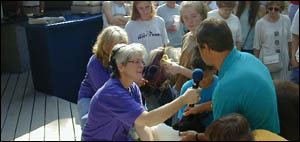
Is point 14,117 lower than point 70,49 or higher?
lower

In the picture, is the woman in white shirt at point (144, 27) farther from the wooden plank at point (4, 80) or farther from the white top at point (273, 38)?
the wooden plank at point (4, 80)

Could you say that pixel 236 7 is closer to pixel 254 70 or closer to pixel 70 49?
pixel 70 49

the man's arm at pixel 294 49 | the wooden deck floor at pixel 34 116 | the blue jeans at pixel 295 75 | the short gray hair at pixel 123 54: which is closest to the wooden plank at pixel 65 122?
the wooden deck floor at pixel 34 116

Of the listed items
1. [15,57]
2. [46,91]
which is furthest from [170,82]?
[15,57]

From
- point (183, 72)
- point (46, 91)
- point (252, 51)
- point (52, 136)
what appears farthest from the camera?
point (46, 91)

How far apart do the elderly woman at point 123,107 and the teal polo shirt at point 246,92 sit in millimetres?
185

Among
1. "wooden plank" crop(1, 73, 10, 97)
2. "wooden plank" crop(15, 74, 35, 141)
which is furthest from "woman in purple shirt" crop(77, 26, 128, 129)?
"wooden plank" crop(1, 73, 10, 97)

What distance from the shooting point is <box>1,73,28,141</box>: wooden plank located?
3848 millimetres

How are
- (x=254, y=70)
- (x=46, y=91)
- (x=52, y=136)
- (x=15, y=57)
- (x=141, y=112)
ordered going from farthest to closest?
(x=15, y=57) → (x=46, y=91) → (x=52, y=136) → (x=141, y=112) → (x=254, y=70)

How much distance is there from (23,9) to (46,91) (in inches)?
87.1

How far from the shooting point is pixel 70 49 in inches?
198

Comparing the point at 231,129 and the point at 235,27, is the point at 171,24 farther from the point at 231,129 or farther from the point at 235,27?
the point at 231,129

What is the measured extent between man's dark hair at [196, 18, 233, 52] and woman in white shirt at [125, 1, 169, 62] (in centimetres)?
199

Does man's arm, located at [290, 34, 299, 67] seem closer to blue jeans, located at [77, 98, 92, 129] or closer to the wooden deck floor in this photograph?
blue jeans, located at [77, 98, 92, 129]
